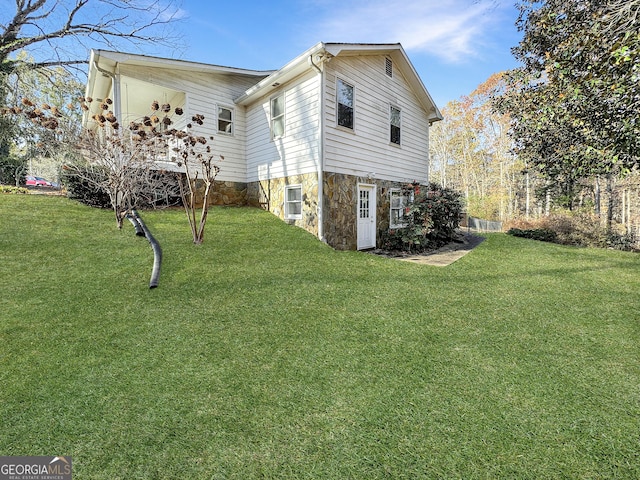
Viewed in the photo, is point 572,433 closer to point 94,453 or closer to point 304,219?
point 94,453

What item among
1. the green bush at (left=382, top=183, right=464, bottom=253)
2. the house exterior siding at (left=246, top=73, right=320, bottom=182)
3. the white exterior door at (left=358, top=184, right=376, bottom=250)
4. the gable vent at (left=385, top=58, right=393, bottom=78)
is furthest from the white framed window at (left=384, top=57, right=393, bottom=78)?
the white exterior door at (left=358, top=184, right=376, bottom=250)

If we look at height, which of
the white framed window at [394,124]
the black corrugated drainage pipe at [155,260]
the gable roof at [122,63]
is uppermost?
the gable roof at [122,63]

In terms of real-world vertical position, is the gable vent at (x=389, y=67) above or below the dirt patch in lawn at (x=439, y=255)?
above

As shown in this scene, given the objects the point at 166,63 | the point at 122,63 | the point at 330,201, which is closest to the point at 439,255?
the point at 330,201

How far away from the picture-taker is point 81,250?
541 cm

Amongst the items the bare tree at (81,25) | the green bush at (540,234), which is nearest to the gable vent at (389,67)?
the green bush at (540,234)

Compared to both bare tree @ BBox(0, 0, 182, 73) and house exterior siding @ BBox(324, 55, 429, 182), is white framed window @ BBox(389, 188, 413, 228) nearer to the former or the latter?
house exterior siding @ BBox(324, 55, 429, 182)

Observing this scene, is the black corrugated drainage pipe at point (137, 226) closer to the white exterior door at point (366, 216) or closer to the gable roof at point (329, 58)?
the gable roof at point (329, 58)

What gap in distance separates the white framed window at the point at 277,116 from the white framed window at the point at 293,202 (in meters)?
1.71

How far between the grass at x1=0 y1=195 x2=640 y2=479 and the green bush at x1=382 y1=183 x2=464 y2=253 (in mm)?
3634

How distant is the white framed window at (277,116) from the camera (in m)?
9.20

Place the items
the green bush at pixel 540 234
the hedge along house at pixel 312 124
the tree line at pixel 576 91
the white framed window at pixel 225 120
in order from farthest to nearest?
1. the green bush at pixel 540 234
2. the white framed window at pixel 225 120
3. the hedge along house at pixel 312 124
4. the tree line at pixel 576 91

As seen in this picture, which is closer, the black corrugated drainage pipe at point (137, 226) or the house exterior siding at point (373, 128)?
the black corrugated drainage pipe at point (137, 226)

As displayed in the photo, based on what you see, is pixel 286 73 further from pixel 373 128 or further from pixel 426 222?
pixel 426 222
